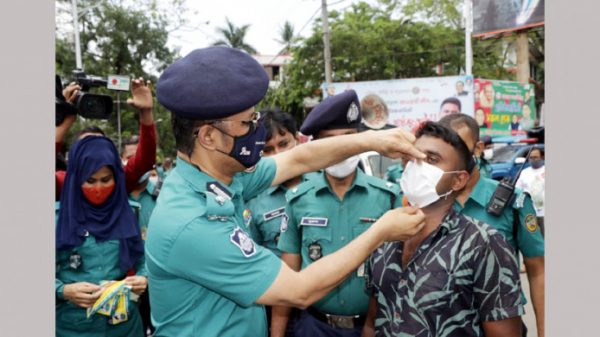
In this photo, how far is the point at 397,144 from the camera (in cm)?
229

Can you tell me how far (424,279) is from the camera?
2.11 m

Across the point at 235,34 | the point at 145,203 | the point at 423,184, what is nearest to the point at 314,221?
the point at 423,184

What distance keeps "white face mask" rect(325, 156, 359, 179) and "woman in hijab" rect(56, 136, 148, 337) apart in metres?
1.27

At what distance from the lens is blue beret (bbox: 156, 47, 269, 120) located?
75.9 inches

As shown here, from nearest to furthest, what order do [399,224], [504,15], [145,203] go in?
[399,224]
[145,203]
[504,15]

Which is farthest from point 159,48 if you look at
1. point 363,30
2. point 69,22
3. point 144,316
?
point 144,316

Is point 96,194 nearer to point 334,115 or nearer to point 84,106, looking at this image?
point 84,106

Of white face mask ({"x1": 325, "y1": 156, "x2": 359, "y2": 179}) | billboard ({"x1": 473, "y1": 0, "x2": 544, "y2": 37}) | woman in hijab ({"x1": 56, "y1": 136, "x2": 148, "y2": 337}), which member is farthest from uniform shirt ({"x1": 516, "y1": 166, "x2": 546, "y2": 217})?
billboard ({"x1": 473, "y1": 0, "x2": 544, "y2": 37})

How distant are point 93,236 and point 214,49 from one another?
1.79 m

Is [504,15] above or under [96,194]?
above

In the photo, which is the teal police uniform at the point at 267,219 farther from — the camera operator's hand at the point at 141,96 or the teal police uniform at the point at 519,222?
the teal police uniform at the point at 519,222

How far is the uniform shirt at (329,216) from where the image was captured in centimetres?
305

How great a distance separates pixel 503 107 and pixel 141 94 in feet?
61.0

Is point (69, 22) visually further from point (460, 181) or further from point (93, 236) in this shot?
point (460, 181)
